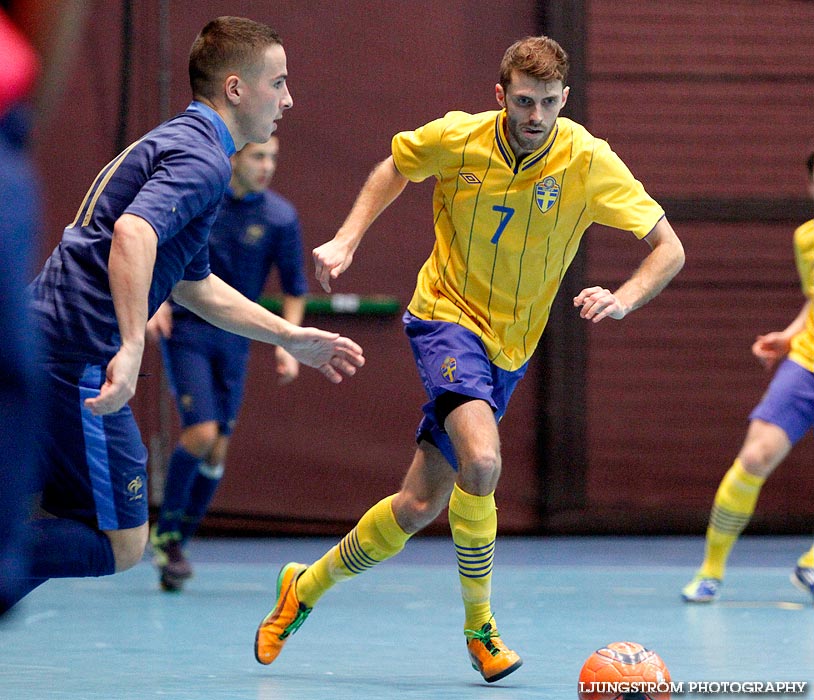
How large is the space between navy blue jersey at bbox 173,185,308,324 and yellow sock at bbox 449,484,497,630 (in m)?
2.63

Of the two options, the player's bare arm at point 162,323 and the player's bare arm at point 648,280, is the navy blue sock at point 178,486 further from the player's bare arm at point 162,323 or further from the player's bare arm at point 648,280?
the player's bare arm at point 648,280

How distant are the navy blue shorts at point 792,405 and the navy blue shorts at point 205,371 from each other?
7.90 feet

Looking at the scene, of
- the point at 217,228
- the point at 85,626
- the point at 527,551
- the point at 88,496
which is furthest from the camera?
the point at 527,551

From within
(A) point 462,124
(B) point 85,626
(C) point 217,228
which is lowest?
(B) point 85,626

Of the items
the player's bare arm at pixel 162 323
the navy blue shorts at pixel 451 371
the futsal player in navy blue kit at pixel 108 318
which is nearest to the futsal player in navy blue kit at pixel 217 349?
the player's bare arm at pixel 162 323

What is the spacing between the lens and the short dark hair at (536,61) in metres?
4.12

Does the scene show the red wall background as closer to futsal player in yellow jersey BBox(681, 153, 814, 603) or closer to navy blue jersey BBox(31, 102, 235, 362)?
futsal player in yellow jersey BBox(681, 153, 814, 603)

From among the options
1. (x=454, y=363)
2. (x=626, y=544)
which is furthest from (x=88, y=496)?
(x=626, y=544)

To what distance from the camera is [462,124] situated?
4391 millimetres

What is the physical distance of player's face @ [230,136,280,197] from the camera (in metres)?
6.30

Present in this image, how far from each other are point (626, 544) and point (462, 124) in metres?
4.28

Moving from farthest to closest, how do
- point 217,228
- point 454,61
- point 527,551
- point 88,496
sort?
point 454,61, point 527,551, point 217,228, point 88,496

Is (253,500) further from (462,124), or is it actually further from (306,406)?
(462,124)

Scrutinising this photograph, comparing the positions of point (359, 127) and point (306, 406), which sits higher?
point (359, 127)
